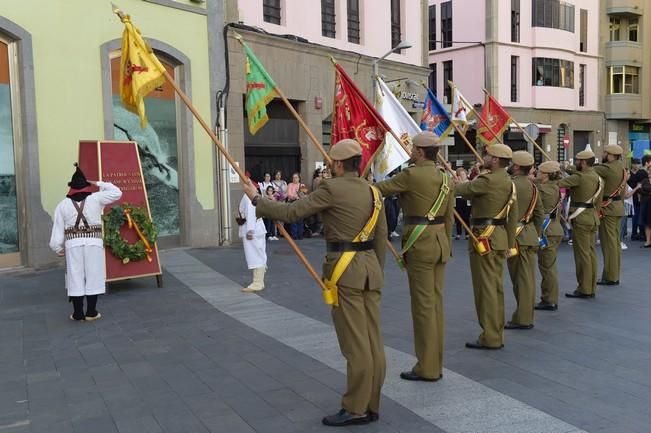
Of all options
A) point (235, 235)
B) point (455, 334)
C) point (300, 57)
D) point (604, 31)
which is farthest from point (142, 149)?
point (604, 31)

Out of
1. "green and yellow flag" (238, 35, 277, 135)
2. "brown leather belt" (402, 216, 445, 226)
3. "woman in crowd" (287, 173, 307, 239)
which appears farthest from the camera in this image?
"woman in crowd" (287, 173, 307, 239)

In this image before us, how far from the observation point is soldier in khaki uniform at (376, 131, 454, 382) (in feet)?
18.1

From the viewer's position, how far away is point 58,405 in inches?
204

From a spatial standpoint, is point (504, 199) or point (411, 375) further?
point (504, 199)

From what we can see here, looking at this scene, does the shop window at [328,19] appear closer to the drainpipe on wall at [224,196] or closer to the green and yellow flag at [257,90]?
the drainpipe on wall at [224,196]

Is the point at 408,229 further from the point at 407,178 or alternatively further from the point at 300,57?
the point at 300,57

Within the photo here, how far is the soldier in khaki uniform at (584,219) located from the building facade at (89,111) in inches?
347

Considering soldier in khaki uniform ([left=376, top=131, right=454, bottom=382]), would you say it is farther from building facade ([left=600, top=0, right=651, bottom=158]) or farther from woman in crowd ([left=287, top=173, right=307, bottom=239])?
building facade ([left=600, top=0, right=651, bottom=158])

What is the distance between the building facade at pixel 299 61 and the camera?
16.1 metres

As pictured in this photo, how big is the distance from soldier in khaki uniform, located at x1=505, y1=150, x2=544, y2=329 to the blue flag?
6.07 ft

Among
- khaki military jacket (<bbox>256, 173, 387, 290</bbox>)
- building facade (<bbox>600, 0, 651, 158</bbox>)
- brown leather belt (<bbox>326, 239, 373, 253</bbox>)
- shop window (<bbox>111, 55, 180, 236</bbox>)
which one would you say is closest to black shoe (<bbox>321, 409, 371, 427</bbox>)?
khaki military jacket (<bbox>256, 173, 387, 290</bbox>)

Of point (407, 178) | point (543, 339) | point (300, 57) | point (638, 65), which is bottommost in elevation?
point (543, 339)

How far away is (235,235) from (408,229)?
10714 mm

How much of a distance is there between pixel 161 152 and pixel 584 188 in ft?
30.5
